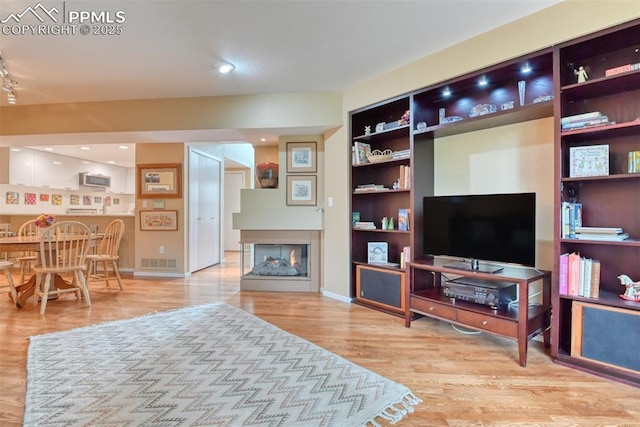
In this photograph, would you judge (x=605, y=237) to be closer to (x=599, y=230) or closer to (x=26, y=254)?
(x=599, y=230)

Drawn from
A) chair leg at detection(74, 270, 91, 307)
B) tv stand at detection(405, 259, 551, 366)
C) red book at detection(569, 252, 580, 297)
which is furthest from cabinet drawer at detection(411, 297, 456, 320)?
chair leg at detection(74, 270, 91, 307)

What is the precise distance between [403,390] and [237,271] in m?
4.39

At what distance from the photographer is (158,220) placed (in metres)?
5.32

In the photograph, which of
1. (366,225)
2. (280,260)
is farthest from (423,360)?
(280,260)

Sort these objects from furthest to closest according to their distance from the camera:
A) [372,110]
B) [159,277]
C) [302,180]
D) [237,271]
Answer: [237,271], [159,277], [302,180], [372,110]

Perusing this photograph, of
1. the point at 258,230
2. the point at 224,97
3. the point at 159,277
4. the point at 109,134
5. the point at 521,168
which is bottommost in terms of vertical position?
the point at 159,277

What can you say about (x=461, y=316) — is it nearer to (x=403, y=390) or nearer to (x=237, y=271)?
(x=403, y=390)

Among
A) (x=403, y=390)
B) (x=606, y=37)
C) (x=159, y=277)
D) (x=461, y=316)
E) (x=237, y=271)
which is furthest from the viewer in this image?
(x=237, y=271)

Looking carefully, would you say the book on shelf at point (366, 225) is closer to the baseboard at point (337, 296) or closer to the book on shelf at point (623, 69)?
the baseboard at point (337, 296)

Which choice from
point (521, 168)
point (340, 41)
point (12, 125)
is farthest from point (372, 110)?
point (12, 125)

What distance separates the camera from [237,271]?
5738 mm

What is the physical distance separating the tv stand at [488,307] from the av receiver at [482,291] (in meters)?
0.04

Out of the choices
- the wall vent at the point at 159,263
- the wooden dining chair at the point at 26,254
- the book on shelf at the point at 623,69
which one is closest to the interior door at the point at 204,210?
the wall vent at the point at 159,263

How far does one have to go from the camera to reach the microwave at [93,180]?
25.0ft
